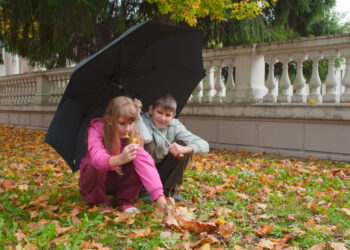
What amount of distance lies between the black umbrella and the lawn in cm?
57

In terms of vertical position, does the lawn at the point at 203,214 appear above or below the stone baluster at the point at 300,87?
below

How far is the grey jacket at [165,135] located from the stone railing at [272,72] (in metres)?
3.46

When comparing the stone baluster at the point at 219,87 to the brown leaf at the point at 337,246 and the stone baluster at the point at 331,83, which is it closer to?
the stone baluster at the point at 331,83

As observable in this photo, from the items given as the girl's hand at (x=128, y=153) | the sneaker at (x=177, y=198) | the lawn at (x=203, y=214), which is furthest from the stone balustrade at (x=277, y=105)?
the girl's hand at (x=128, y=153)

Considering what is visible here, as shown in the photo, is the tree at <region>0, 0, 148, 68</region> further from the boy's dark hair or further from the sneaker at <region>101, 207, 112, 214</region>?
the sneaker at <region>101, 207, 112, 214</region>

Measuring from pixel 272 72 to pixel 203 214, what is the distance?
4014 millimetres

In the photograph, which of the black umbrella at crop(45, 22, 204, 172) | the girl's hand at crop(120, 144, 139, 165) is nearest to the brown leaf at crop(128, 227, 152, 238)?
the girl's hand at crop(120, 144, 139, 165)

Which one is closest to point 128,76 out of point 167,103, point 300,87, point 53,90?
point 167,103

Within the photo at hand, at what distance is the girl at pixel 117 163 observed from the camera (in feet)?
8.32

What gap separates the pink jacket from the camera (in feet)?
8.30

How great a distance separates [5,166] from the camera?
4.98 meters

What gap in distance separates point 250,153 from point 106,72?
13.0ft

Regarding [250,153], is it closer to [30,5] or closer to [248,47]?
[248,47]

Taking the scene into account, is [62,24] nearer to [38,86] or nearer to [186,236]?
[38,86]
